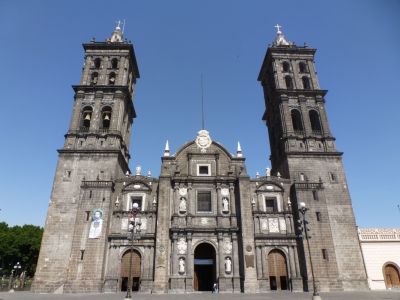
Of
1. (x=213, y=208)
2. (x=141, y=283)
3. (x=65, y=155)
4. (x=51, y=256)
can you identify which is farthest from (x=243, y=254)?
(x=65, y=155)

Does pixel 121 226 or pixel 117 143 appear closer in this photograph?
pixel 121 226

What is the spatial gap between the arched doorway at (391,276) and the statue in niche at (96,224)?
2815 cm

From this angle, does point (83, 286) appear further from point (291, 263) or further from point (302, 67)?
point (302, 67)

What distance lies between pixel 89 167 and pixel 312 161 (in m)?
23.8

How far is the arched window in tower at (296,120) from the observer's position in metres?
37.0

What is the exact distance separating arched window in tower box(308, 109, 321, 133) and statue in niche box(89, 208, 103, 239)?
84.6 ft

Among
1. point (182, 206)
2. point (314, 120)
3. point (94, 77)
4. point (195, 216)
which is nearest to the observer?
point (195, 216)

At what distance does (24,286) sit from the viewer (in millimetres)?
41625

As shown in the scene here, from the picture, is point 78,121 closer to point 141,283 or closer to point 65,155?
point 65,155

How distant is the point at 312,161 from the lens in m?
33.6

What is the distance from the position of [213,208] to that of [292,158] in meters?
10.4

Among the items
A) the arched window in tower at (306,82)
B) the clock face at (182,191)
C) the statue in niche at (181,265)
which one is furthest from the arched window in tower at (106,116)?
the arched window in tower at (306,82)

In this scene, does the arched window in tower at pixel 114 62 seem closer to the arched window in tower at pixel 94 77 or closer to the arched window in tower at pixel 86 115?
the arched window in tower at pixel 94 77

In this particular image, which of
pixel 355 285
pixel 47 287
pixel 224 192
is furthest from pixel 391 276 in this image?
pixel 47 287
